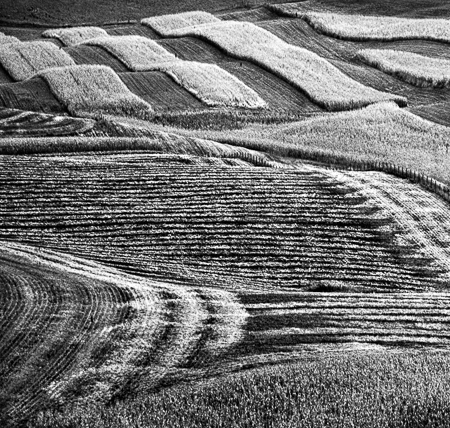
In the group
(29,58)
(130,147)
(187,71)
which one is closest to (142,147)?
(130,147)

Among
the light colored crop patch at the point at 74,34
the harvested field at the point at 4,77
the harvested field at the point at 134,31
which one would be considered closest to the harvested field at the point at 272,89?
the harvested field at the point at 134,31

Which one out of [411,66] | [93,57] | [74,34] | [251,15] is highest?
[251,15]

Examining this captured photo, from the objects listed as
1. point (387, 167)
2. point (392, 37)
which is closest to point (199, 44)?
point (392, 37)

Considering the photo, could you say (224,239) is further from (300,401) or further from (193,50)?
(193,50)

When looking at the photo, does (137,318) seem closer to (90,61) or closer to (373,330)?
(373,330)

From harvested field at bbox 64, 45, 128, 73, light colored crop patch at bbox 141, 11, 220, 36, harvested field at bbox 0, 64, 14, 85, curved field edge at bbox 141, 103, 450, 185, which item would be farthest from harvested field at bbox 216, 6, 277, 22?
curved field edge at bbox 141, 103, 450, 185
